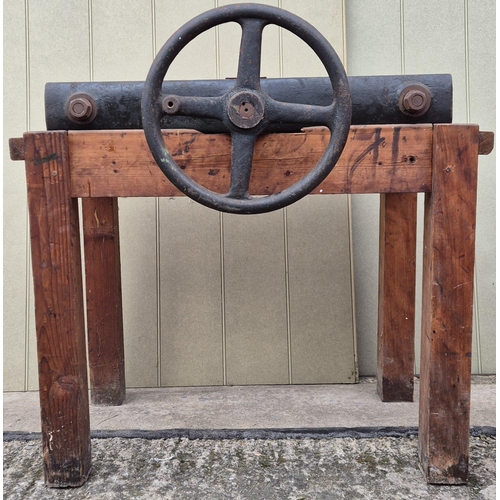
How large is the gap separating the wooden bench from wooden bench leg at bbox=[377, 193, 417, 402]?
444 millimetres

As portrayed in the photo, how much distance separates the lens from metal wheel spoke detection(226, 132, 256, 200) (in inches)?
45.6

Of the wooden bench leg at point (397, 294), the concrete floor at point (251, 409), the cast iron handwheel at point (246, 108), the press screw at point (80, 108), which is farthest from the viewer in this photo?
the wooden bench leg at point (397, 294)

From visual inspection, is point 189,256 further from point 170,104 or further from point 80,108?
point 170,104

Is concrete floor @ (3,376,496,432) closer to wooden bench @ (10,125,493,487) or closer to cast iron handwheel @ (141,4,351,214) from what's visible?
wooden bench @ (10,125,493,487)

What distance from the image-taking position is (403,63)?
2045 millimetres

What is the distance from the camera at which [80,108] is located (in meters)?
1.37

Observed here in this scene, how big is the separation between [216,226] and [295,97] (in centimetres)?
75

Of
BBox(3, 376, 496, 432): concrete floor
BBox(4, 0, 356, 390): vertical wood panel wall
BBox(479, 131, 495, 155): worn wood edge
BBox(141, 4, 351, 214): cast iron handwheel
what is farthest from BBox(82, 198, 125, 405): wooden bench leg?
BBox(479, 131, 495, 155): worn wood edge

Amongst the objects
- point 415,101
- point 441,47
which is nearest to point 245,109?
point 415,101

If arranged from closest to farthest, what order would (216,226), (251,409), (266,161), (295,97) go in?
(266,161), (295,97), (251,409), (216,226)

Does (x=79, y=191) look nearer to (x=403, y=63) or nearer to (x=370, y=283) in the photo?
(x=370, y=283)

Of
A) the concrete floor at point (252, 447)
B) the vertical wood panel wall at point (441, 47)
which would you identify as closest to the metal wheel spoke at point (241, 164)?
the concrete floor at point (252, 447)

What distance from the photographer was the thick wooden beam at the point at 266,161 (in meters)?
1.28

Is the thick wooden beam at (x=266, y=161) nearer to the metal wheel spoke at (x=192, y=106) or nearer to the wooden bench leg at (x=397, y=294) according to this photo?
the metal wheel spoke at (x=192, y=106)
